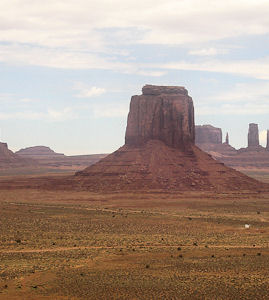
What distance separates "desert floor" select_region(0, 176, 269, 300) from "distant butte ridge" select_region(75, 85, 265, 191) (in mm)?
24798

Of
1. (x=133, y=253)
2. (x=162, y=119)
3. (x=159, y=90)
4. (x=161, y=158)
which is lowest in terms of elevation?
(x=133, y=253)

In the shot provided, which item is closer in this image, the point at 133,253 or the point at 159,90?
the point at 133,253

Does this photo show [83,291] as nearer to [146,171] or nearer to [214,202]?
[214,202]

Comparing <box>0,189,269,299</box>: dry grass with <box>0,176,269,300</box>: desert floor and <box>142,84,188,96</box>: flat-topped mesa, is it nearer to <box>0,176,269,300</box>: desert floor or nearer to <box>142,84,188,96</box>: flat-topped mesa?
<box>0,176,269,300</box>: desert floor

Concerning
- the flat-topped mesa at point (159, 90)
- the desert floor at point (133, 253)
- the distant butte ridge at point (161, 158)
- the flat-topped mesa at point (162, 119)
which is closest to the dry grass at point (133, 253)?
the desert floor at point (133, 253)

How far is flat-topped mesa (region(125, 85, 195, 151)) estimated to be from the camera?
374ft

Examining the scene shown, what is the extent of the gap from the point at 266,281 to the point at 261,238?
1849cm

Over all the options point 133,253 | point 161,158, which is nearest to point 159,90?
point 161,158

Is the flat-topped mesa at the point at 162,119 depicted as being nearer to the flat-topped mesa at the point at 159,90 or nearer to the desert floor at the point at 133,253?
the flat-topped mesa at the point at 159,90

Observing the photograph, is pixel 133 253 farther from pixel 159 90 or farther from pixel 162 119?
pixel 159 90

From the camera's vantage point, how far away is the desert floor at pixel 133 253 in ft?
103

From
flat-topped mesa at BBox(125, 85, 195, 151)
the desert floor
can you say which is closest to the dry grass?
the desert floor

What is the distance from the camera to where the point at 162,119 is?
114250 millimetres

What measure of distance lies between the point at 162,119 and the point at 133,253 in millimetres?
74177
